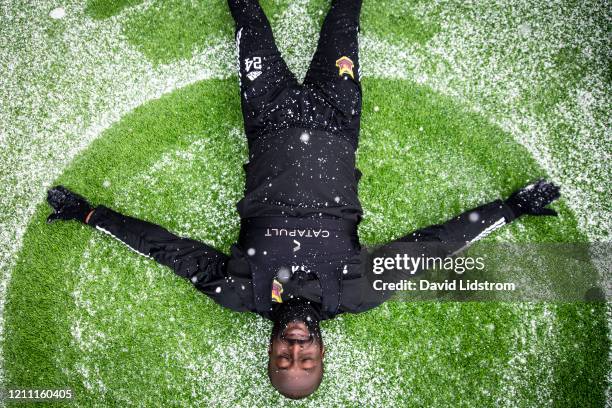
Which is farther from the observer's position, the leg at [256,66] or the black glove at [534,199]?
the black glove at [534,199]

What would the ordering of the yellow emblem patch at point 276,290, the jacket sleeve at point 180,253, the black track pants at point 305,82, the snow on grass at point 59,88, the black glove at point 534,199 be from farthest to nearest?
the snow on grass at point 59,88, the black glove at point 534,199, the black track pants at point 305,82, the jacket sleeve at point 180,253, the yellow emblem patch at point 276,290

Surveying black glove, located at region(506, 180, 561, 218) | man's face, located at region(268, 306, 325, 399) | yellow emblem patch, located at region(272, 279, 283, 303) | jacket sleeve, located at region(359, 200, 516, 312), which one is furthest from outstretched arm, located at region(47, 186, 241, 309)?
black glove, located at region(506, 180, 561, 218)

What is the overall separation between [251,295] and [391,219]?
1.34 m

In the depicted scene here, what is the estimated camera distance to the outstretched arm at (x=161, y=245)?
3045 millimetres

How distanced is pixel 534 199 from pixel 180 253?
8.94ft

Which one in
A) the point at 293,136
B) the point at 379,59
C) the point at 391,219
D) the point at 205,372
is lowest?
the point at 205,372

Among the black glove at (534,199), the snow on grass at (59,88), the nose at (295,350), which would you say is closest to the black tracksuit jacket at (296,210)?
the black glove at (534,199)

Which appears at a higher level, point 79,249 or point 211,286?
point 79,249

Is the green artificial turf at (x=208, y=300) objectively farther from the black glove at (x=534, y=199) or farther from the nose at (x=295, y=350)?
the nose at (x=295, y=350)

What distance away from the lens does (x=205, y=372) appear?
3.51m

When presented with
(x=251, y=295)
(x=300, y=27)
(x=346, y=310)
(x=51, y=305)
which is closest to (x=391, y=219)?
(x=346, y=310)

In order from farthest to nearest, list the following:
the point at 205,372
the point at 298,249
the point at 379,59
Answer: the point at 379,59, the point at 205,372, the point at 298,249

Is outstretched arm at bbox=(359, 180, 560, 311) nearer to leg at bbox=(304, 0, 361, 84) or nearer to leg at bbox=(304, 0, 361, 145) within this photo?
leg at bbox=(304, 0, 361, 145)

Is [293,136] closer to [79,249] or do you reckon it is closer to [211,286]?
[211,286]
